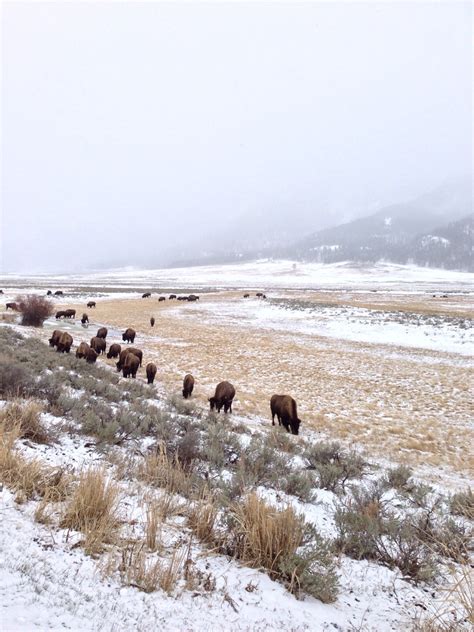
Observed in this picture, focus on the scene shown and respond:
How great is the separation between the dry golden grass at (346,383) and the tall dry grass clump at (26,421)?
5211 mm

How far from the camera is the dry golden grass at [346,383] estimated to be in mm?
8312

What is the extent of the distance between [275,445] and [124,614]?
16.4 feet

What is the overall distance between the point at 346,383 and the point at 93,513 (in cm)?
1120

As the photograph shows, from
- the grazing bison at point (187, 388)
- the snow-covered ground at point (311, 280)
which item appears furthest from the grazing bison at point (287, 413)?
the snow-covered ground at point (311, 280)

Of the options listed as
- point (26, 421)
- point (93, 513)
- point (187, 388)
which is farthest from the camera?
point (187, 388)

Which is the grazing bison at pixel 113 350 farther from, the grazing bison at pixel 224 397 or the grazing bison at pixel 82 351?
the grazing bison at pixel 224 397

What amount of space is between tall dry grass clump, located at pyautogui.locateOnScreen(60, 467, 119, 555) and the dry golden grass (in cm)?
645

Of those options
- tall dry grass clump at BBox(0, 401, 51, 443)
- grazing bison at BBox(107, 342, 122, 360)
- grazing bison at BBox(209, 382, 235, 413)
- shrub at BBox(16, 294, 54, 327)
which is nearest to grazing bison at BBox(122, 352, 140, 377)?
grazing bison at BBox(107, 342, 122, 360)

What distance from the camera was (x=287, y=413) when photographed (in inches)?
328

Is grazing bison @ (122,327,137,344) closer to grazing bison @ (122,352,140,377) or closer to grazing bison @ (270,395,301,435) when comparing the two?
grazing bison @ (122,352,140,377)

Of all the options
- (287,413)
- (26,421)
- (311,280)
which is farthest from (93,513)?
(311,280)

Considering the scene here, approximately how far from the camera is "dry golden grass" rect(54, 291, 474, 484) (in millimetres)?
8312

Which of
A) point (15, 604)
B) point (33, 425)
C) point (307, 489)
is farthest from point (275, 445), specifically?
point (15, 604)

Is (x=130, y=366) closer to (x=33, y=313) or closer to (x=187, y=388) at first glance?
(x=187, y=388)
